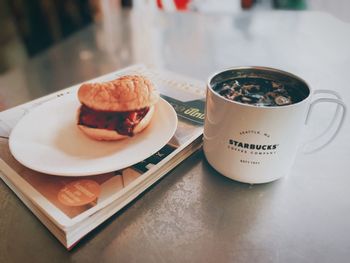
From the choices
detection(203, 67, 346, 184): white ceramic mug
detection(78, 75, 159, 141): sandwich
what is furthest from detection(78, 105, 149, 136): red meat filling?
detection(203, 67, 346, 184): white ceramic mug

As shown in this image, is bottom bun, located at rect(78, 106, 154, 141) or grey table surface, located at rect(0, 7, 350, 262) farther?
bottom bun, located at rect(78, 106, 154, 141)

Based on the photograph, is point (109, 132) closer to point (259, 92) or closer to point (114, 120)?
point (114, 120)

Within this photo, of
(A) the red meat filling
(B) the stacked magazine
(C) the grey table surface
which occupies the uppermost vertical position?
(A) the red meat filling

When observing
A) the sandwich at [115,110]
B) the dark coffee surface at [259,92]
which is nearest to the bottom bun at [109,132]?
the sandwich at [115,110]

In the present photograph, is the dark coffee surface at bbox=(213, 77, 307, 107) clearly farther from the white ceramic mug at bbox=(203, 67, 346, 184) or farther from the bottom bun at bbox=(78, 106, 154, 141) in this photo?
the bottom bun at bbox=(78, 106, 154, 141)

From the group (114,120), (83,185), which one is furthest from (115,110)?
(83,185)

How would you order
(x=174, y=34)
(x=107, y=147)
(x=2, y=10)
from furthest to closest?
(x=2, y=10) < (x=174, y=34) < (x=107, y=147)

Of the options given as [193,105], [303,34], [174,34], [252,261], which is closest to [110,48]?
[174,34]

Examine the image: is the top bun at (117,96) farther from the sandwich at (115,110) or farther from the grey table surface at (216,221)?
the grey table surface at (216,221)

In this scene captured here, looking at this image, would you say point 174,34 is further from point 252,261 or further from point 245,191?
point 252,261
